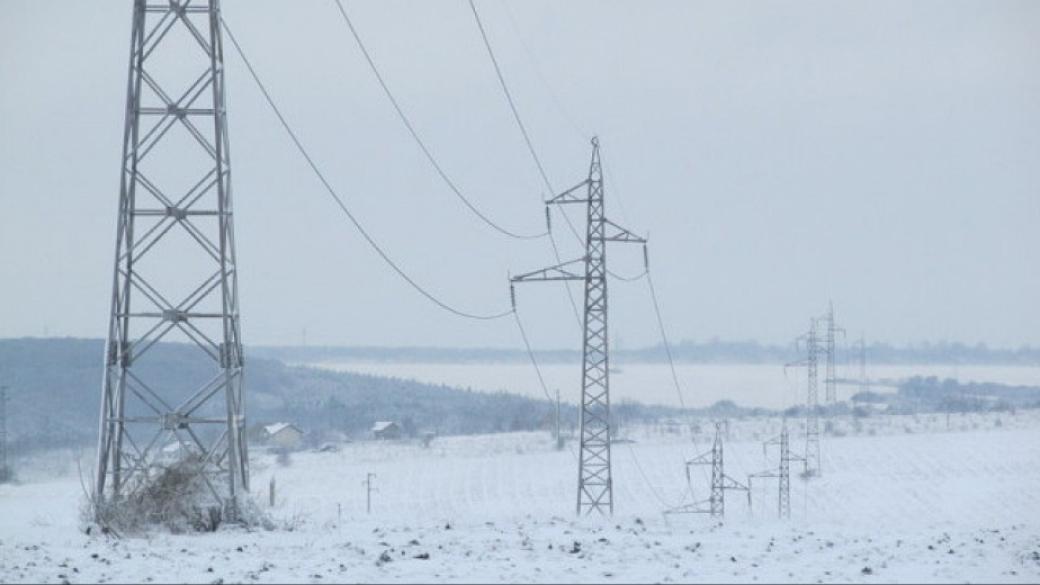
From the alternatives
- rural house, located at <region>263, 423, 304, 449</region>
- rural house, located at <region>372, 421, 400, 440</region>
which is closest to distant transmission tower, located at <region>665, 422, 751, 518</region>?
rural house, located at <region>263, 423, 304, 449</region>

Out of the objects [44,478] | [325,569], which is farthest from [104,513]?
[44,478]

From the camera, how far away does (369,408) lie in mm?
174375

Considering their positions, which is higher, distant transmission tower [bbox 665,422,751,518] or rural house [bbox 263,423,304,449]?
distant transmission tower [bbox 665,422,751,518]

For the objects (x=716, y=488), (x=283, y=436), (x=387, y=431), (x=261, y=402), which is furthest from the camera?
(x=261, y=402)

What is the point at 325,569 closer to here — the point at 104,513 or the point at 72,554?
the point at 72,554

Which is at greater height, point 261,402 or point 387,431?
point 261,402

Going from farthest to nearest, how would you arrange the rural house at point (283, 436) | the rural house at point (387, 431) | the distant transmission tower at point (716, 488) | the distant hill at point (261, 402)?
the rural house at point (387, 431), the rural house at point (283, 436), the distant hill at point (261, 402), the distant transmission tower at point (716, 488)

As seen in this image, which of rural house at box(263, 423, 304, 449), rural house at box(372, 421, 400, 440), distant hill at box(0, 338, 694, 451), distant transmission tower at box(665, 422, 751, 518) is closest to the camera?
distant transmission tower at box(665, 422, 751, 518)

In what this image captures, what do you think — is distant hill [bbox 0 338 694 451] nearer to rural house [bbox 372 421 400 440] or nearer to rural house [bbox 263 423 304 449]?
rural house [bbox 372 421 400 440]

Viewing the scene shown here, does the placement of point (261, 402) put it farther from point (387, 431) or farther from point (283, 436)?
point (283, 436)

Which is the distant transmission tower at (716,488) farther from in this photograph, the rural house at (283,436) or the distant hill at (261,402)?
the distant hill at (261,402)

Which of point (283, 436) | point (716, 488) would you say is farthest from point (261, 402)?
point (716, 488)

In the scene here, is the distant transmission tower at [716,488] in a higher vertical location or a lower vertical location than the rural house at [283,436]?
higher

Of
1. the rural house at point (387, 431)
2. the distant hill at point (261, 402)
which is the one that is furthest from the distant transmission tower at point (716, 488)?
the rural house at point (387, 431)
